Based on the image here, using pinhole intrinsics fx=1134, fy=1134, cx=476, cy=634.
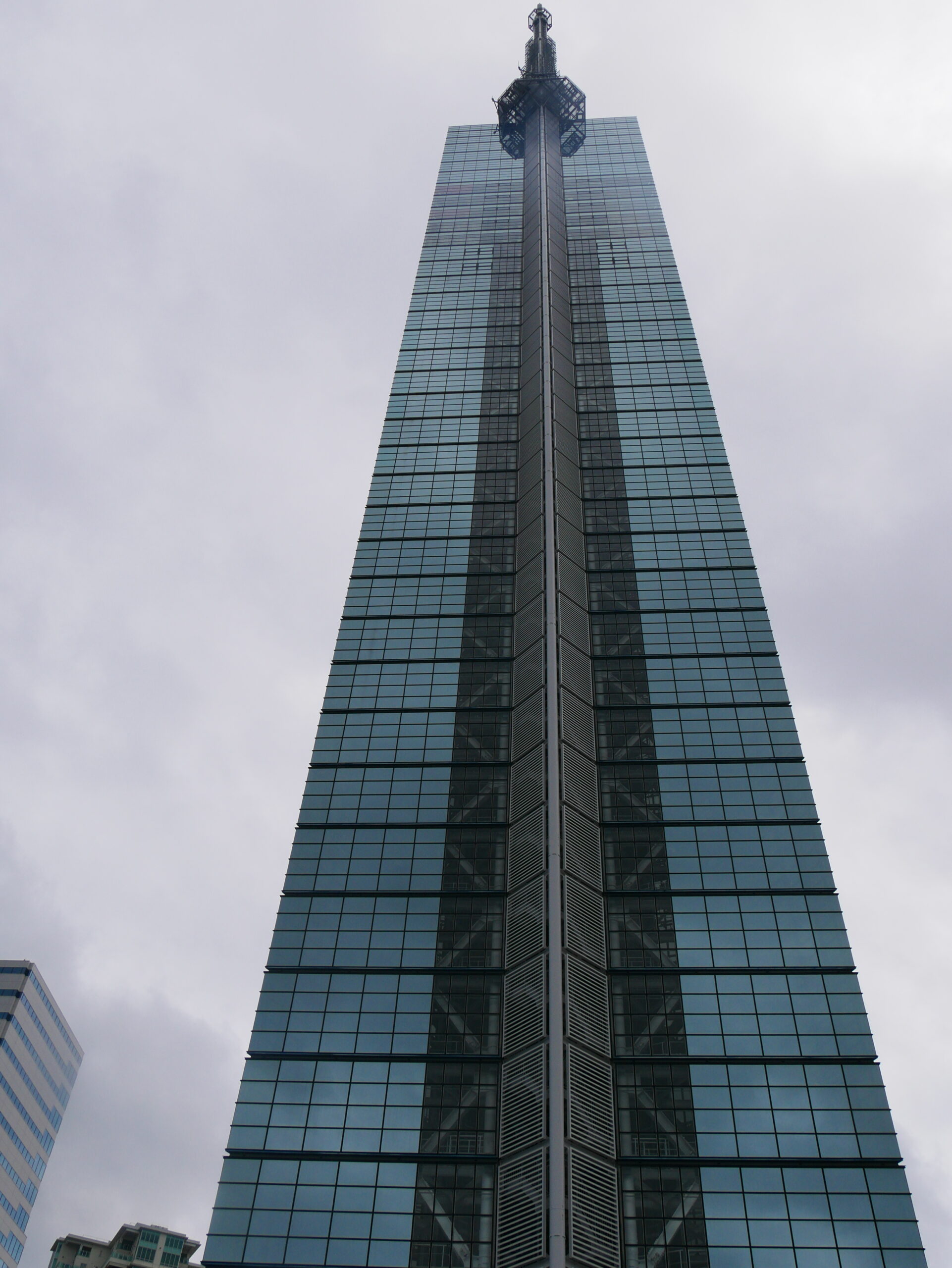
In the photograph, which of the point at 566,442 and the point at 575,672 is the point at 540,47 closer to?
the point at 566,442

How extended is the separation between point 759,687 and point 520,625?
53.5ft

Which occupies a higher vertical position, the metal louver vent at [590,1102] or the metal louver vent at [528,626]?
the metal louver vent at [528,626]

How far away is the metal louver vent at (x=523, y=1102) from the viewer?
47406mm

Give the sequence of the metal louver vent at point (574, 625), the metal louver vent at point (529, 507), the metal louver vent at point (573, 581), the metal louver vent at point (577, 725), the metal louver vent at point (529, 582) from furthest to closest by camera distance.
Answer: the metal louver vent at point (529, 507) → the metal louver vent at point (573, 581) → the metal louver vent at point (529, 582) → the metal louver vent at point (574, 625) → the metal louver vent at point (577, 725)

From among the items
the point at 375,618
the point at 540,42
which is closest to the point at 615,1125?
the point at 375,618

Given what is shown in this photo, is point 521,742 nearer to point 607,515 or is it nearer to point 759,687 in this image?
point 759,687

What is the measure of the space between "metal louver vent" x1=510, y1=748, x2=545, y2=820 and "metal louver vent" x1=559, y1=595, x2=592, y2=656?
1078 cm

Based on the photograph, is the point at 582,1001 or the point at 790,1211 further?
the point at 582,1001

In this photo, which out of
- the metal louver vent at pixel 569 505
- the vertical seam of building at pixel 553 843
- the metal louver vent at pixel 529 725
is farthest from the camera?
the metal louver vent at pixel 569 505

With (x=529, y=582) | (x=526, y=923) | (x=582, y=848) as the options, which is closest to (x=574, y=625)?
(x=529, y=582)

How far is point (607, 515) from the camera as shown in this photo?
87875 mm

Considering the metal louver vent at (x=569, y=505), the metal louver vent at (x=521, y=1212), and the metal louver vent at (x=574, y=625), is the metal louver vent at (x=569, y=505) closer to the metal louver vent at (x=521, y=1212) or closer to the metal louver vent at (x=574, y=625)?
the metal louver vent at (x=574, y=625)

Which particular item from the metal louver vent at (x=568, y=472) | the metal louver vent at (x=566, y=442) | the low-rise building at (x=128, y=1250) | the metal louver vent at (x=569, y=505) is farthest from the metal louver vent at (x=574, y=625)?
the low-rise building at (x=128, y=1250)

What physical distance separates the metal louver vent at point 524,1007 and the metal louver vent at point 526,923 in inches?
27.6
